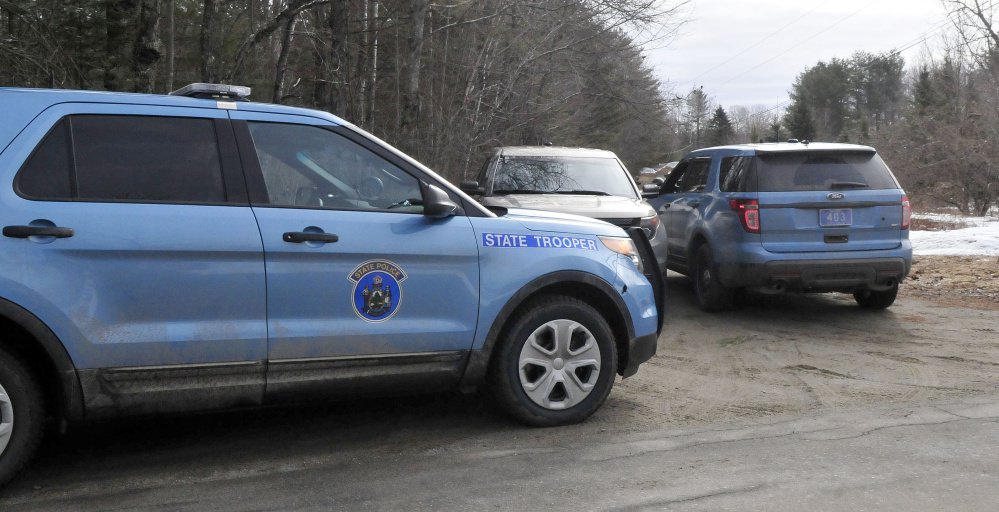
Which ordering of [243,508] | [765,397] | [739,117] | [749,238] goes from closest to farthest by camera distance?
[243,508] < [765,397] < [749,238] < [739,117]

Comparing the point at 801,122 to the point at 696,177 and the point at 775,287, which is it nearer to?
the point at 696,177

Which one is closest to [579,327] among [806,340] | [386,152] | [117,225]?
[386,152]

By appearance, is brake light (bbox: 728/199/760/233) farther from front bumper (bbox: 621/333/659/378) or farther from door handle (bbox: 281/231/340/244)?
door handle (bbox: 281/231/340/244)

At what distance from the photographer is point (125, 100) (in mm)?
4617

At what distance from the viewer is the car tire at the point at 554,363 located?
17.6 ft

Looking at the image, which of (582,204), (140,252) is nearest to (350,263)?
(140,252)

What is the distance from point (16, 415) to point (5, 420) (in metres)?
0.05

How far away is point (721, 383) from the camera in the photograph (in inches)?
264

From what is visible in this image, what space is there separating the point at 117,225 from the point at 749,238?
6.15 metres

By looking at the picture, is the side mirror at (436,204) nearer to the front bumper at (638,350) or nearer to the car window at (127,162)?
the car window at (127,162)

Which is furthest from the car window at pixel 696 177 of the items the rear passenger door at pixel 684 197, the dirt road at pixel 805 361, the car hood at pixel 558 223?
the car hood at pixel 558 223

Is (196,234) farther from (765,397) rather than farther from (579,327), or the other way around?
(765,397)

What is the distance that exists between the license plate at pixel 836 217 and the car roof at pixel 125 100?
17.6 feet

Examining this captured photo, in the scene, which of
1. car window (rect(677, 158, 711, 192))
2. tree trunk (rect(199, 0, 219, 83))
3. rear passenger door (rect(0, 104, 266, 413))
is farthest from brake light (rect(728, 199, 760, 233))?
tree trunk (rect(199, 0, 219, 83))
